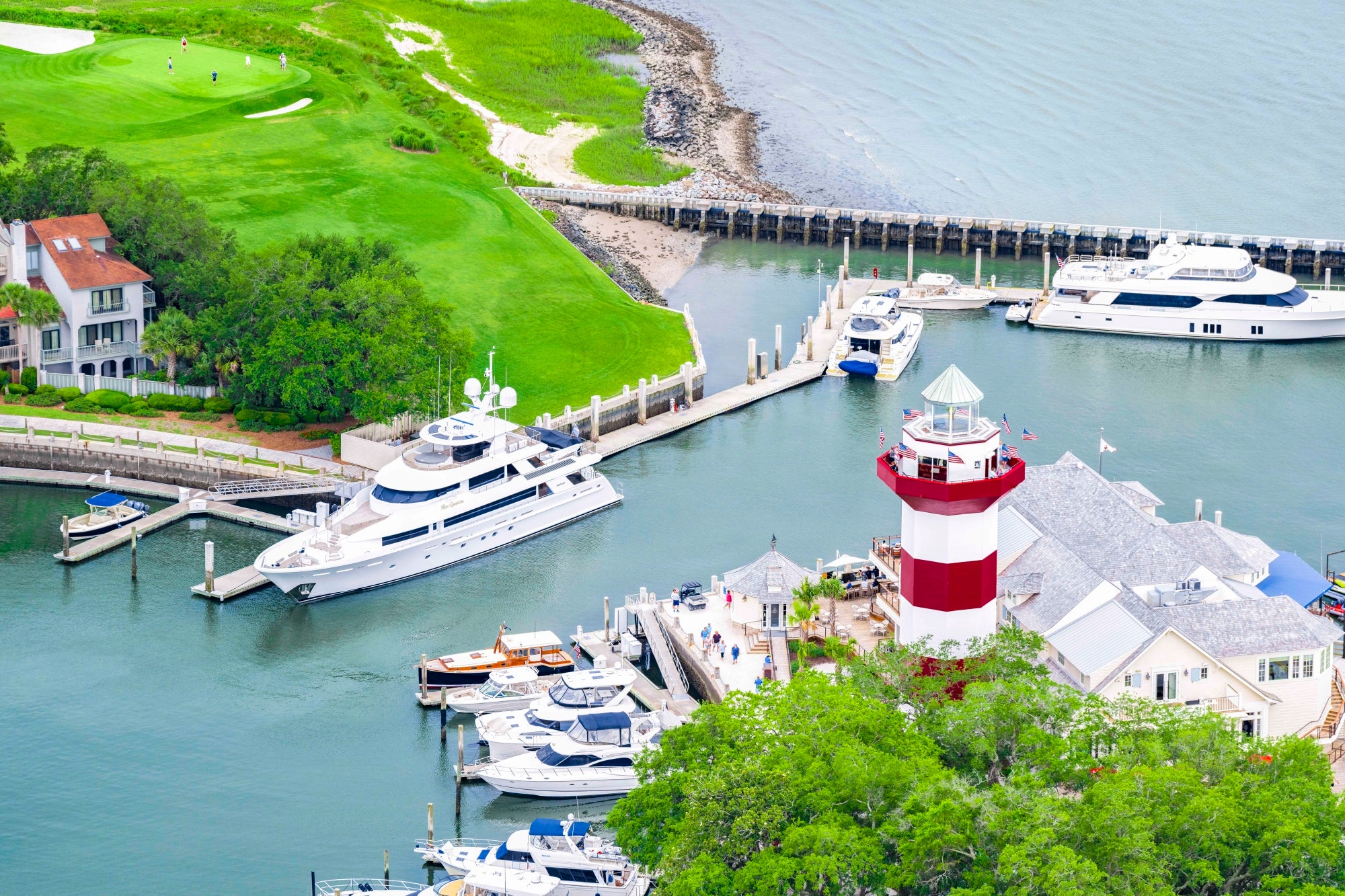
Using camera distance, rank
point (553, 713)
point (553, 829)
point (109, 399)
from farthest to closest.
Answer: point (109, 399)
point (553, 713)
point (553, 829)

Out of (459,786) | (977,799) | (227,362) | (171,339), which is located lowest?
(459,786)

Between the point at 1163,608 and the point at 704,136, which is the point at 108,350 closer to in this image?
the point at 1163,608

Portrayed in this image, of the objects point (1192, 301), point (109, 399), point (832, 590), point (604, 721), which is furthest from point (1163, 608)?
point (1192, 301)

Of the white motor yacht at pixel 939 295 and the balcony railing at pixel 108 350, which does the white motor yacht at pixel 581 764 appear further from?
the white motor yacht at pixel 939 295

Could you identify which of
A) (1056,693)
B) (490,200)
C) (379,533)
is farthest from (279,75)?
(1056,693)

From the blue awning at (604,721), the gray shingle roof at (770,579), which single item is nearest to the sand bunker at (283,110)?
the gray shingle roof at (770,579)

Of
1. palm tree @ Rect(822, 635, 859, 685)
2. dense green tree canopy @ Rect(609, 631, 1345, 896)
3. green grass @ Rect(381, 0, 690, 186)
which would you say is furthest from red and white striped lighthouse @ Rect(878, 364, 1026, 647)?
green grass @ Rect(381, 0, 690, 186)

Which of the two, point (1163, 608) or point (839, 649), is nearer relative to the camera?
point (1163, 608)
